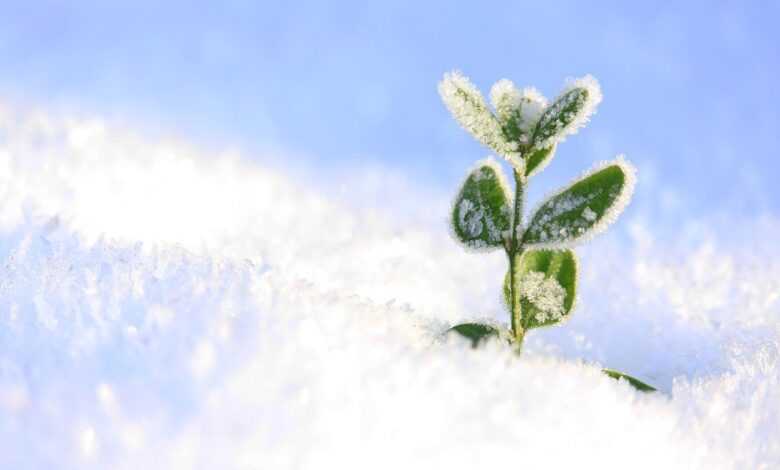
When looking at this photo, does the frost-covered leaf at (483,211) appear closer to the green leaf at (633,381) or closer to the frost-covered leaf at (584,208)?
the frost-covered leaf at (584,208)

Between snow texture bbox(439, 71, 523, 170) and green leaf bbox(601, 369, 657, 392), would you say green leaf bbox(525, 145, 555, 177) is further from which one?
green leaf bbox(601, 369, 657, 392)

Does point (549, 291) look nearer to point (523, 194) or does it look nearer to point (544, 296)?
point (544, 296)

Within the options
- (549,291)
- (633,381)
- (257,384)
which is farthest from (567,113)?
Answer: (257,384)

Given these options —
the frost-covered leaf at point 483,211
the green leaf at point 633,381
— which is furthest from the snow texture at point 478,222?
the green leaf at point 633,381

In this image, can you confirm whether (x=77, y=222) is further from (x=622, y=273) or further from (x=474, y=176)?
(x=622, y=273)

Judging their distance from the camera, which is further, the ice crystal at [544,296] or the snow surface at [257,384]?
the ice crystal at [544,296]

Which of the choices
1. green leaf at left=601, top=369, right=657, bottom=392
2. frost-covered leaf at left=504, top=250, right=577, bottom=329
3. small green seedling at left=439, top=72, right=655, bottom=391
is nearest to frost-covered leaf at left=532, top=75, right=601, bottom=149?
small green seedling at left=439, top=72, right=655, bottom=391

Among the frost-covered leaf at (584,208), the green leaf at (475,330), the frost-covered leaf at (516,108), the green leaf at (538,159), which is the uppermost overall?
the frost-covered leaf at (516,108)

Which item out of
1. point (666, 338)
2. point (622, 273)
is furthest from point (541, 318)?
point (622, 273)
